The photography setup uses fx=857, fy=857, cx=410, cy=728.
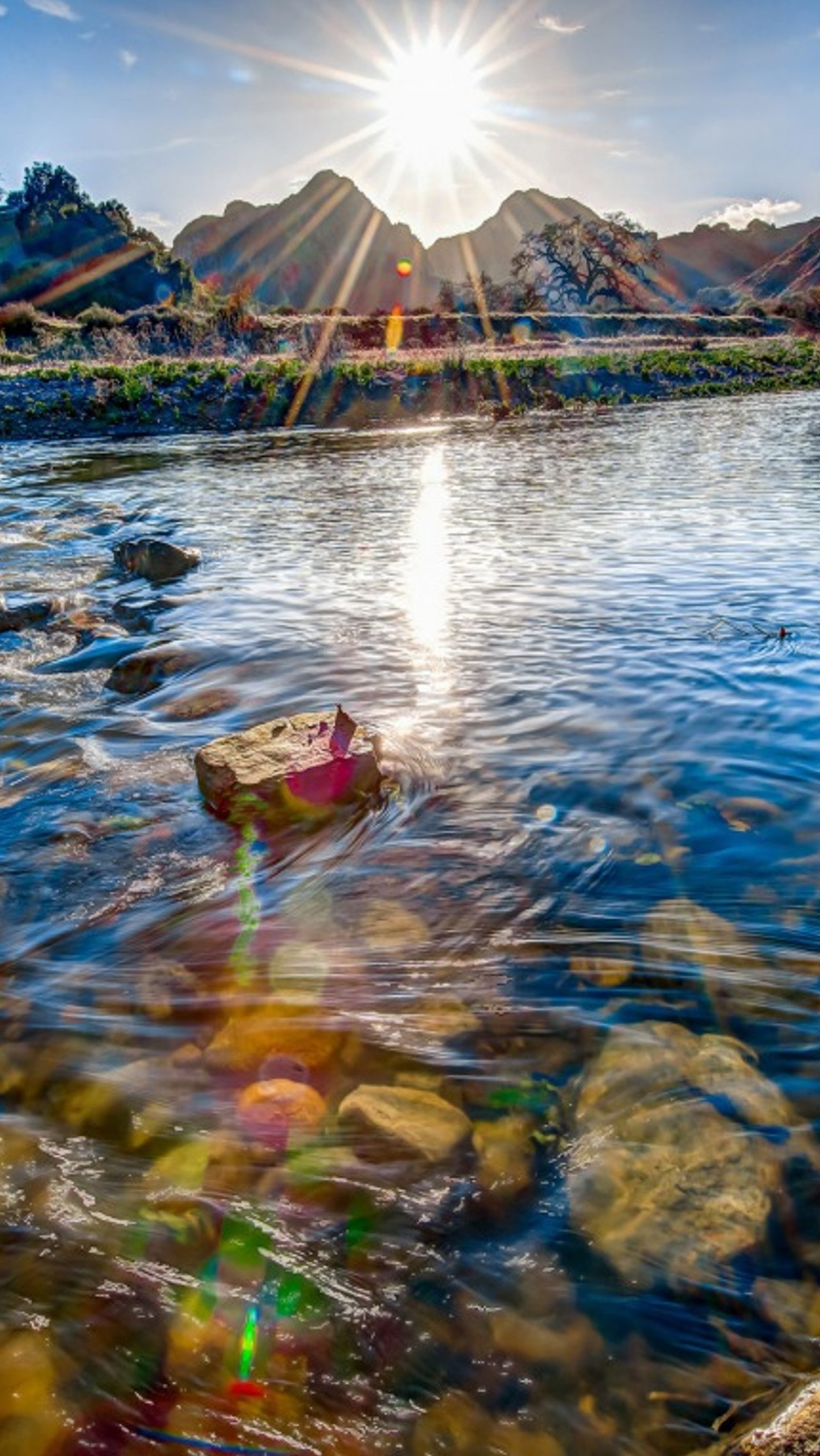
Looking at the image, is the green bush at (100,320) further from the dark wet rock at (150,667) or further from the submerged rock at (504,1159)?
the submerged rock at (504,1159)

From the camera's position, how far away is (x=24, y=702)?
6336 mm

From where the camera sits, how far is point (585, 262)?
88250mm

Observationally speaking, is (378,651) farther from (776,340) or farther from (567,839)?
(776,340)

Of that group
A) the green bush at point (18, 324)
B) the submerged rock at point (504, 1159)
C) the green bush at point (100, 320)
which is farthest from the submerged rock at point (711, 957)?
the green bush at point (100, 320)

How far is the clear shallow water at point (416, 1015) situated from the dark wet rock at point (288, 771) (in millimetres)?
189

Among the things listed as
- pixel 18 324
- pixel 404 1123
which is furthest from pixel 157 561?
pixel 18 324

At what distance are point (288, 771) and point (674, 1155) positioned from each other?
2.70 meters

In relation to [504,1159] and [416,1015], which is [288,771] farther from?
[504,1159]

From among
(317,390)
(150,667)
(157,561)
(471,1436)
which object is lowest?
(471,1436)

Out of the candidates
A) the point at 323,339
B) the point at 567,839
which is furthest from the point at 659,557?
the point at 323,339

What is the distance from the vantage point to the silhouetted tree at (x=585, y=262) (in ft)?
279

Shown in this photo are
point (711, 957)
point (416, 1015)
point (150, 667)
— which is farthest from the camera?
point (150, 667)

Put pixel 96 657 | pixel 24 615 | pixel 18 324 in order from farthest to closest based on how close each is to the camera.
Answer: pixel 18 324 < pixel 24 615 < pixel 96 657

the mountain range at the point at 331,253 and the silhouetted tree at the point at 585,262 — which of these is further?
the mountain range at the point at 331,253
